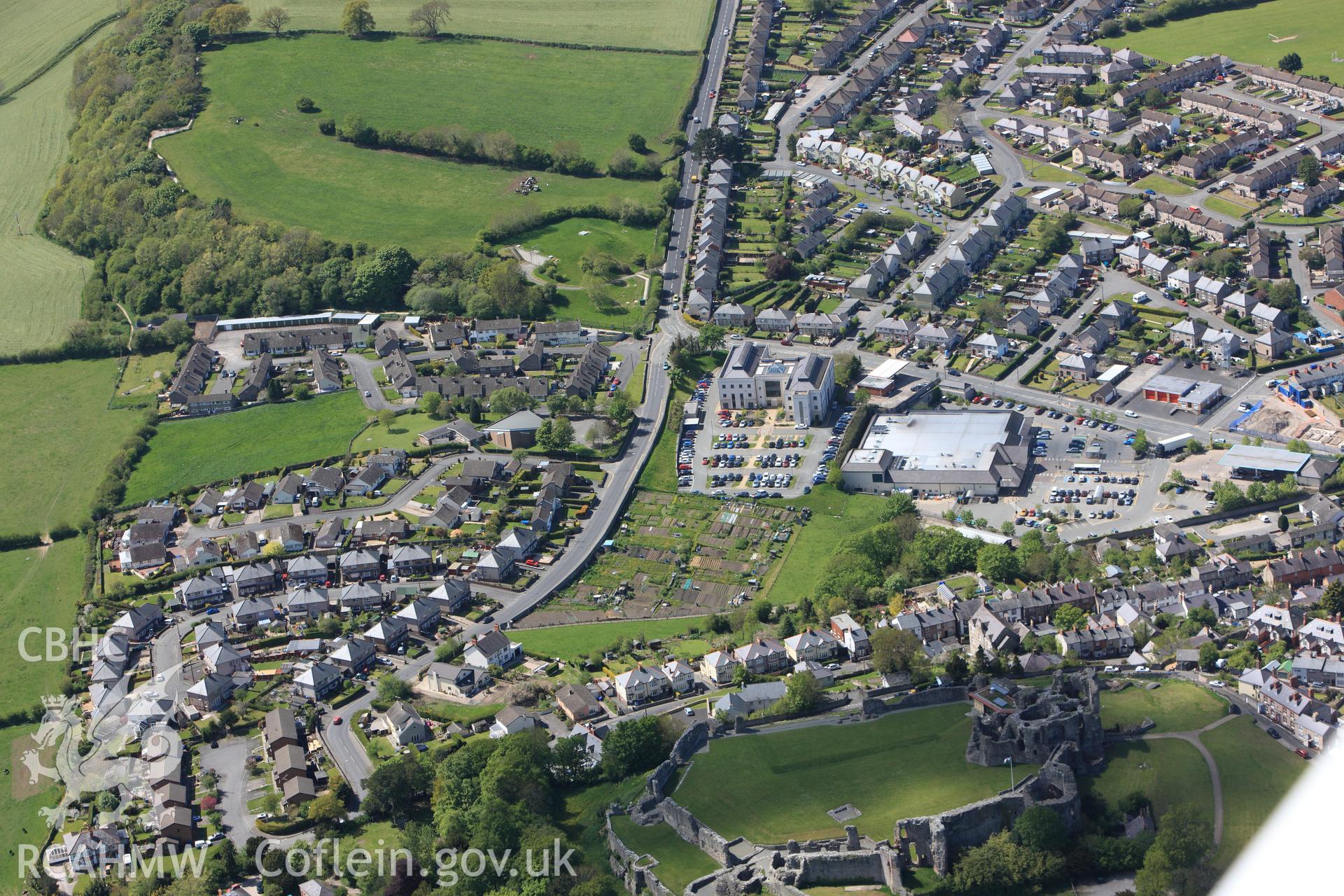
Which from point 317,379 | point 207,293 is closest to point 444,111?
point 207,293

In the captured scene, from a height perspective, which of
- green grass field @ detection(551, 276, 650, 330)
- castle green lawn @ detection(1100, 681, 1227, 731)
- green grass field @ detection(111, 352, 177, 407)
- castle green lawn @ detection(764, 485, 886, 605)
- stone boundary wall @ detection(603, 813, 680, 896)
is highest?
castle green lawn @ detection(1100, 681, 1227, 731)

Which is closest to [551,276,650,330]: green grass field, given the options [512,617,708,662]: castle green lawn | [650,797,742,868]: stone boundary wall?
[512,617,708,662]: castle green lawn

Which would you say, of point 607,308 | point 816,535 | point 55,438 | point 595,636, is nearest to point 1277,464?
point 816,535

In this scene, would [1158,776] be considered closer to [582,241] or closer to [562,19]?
[582,241]

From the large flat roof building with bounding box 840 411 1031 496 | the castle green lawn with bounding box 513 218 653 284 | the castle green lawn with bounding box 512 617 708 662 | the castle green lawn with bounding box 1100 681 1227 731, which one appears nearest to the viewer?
the castle green lawn with bounding box 1100 681 1227 731

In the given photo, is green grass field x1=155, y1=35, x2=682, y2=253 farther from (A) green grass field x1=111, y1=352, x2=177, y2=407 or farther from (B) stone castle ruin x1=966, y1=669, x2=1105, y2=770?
(B) stone castle ruin x1=966, y1=669, x2=1105, y2=770

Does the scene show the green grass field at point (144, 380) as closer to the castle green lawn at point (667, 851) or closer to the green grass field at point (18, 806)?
the green grass field at point (18, 806)

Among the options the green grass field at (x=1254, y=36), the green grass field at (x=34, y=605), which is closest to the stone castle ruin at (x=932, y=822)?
the green grass field at (x=34, y=605)

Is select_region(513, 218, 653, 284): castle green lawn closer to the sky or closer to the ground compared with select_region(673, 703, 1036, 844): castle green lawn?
closer to the ground
